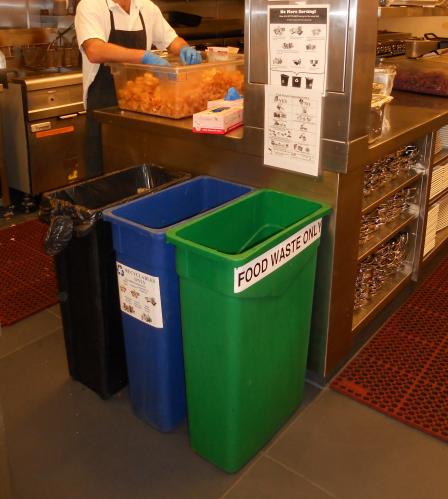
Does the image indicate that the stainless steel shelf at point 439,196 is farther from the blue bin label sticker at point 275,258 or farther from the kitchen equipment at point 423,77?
the blue bin label sticker at point 275,258

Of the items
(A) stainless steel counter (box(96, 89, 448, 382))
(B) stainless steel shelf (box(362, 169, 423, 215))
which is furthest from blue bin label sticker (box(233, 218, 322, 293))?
(B) stainless steel shelf (box(362, 169, 423, 215))

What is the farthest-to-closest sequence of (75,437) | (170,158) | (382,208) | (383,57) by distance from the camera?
(383,57)
(382,208)
(170,158)
(75,437)

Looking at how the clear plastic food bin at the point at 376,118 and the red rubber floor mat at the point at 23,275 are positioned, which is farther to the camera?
the red rubber floor mat at the point at 23,275

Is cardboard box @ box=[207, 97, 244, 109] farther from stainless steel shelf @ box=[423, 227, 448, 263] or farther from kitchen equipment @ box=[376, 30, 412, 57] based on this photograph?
kitchen equipment @ box=[376, 30, 412, 57]

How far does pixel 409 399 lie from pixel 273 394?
0.58m

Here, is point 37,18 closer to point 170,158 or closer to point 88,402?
point 170,158

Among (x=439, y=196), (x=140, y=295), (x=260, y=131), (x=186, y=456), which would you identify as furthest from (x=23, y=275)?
(x=439, y=196)

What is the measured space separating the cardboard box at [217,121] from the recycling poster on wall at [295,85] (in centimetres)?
19

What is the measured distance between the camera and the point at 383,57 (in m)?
3.58

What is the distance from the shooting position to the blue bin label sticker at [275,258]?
1430 millimetres

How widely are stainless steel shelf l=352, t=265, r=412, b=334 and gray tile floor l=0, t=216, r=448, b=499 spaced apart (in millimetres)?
354

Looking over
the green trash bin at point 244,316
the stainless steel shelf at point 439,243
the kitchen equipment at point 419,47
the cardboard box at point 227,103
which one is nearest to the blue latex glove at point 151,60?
the cardboard box at point 227,103

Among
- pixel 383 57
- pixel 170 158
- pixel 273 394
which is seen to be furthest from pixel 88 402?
pixel 383 57

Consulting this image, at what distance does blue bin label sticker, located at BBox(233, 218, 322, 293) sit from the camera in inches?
Result: 56.3
